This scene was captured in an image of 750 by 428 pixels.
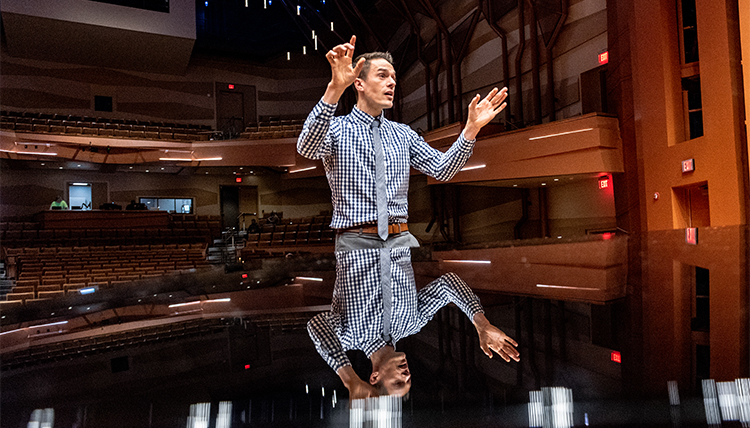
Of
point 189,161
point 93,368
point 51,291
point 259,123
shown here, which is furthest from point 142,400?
point 259,123

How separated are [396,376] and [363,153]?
1.04 metres

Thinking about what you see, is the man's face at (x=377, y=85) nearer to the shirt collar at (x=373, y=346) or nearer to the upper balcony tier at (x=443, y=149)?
the shirt collar at (x=373, y=346)

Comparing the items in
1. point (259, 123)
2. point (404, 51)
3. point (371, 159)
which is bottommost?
point (371, 159)

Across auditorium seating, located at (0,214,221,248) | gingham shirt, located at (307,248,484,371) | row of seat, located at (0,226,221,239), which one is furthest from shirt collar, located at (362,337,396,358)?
row of seat, located at (0,226,221,239)

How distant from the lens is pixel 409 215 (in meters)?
11.4

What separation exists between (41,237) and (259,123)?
6.43 m

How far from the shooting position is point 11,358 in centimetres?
46

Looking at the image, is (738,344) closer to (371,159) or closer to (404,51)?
(371,159)

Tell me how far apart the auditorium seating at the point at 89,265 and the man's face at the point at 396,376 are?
5428 millimetres

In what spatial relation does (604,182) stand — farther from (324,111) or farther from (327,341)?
(327,341)

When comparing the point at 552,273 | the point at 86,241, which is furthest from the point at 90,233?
the point at 552,273

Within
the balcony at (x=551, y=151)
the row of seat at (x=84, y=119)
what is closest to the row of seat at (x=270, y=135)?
the row of seat at (x=84, y=119)

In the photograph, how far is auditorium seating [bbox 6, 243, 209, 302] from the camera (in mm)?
5812

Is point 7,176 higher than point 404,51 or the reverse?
the reverse
